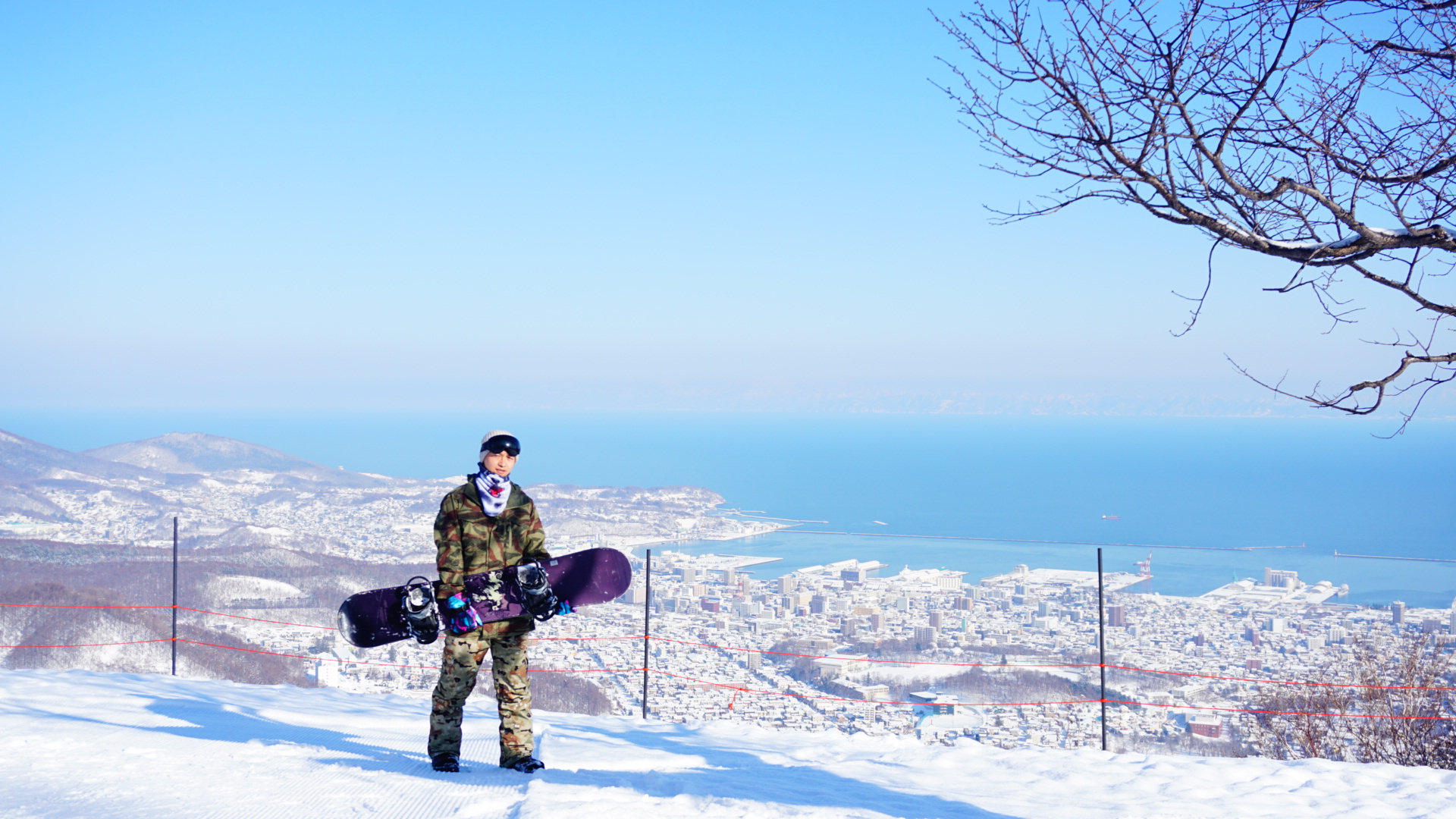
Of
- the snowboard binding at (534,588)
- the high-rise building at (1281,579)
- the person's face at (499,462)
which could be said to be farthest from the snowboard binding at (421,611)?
the high-rise building at (1281,579)

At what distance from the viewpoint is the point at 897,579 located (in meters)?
20.6

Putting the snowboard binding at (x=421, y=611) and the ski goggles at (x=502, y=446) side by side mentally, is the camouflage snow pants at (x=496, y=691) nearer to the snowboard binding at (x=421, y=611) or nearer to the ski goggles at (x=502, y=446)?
the snowboard binding at (x=421, y=611)

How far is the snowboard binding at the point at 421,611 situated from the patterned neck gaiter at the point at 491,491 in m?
0.43

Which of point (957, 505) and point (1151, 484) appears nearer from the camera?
point (957, 505)

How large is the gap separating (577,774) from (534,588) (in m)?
1.00

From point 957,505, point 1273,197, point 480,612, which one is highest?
point 1273,197

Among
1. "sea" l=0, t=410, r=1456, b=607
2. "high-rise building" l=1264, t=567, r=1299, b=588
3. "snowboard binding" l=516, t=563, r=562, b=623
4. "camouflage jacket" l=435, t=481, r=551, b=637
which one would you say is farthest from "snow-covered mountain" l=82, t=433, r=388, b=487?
"snowboard binding" l=516, t=563, r=562, b=623

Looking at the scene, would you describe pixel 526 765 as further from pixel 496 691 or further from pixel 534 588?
pixel 534 588

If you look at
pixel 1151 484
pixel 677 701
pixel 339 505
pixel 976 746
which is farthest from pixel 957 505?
pixel 976 746

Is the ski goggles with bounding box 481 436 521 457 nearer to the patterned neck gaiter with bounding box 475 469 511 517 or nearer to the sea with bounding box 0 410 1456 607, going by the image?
the patterned neck gaiter with bounding box 475 469 511 517

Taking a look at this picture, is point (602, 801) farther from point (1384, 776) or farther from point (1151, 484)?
point (1151, 484)

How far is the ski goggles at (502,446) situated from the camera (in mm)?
3846

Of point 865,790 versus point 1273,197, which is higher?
point 1273,197

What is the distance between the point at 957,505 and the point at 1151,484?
1065 inches
